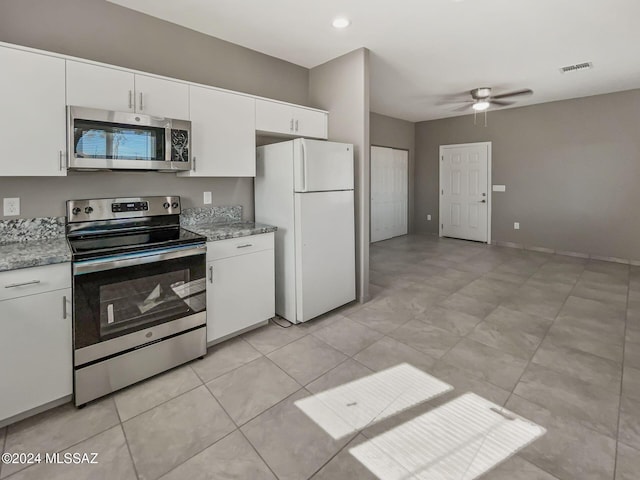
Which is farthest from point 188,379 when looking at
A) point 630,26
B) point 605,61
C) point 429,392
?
point 605,61

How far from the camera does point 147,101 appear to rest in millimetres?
2355

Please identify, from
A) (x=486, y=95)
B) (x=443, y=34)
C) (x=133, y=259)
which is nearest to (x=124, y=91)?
(x=133, y=259)

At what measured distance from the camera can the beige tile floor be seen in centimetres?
156

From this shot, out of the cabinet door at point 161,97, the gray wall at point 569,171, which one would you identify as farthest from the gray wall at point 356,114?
the gray wall at point 569,171

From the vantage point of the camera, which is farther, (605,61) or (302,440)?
(605,61)

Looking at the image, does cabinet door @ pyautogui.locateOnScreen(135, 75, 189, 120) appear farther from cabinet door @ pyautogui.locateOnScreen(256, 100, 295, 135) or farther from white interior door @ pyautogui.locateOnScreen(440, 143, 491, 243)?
white interior door @ pyautogui.locateOnScreen(440, 143, 491, 243)

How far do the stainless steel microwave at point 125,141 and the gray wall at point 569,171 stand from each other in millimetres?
5935

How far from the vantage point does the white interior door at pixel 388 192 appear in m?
6.82

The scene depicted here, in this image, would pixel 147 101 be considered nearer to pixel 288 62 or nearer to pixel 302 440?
pixel 288 62

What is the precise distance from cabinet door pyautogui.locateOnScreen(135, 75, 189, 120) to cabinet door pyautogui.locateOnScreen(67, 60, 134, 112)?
2.5 inches

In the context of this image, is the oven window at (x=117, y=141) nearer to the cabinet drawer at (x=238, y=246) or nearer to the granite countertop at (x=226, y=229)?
the granite countertop at (x=226, y=229)

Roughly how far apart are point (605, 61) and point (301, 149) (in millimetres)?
3810

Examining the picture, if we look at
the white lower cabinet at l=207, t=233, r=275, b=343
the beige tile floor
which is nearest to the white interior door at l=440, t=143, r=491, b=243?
the beige tile floor

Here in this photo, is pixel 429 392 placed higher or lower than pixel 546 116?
lower
